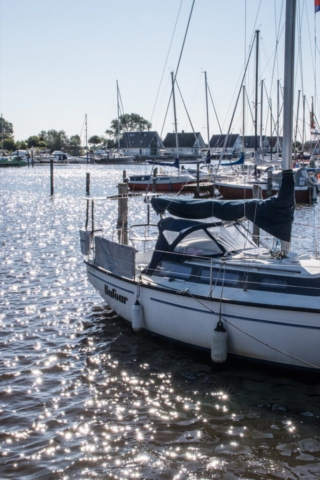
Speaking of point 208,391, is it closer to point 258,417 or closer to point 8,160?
point 258,417

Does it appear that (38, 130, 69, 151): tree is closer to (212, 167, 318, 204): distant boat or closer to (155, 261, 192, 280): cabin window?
(212, 167, 318, 204): distant boat

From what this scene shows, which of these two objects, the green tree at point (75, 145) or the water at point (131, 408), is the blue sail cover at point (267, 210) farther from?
the green tree at point (75, 145)

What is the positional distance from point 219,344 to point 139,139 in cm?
13235

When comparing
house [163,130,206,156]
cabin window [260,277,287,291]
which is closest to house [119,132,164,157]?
house [163,130,206,156]

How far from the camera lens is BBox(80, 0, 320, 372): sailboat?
10.2 meters

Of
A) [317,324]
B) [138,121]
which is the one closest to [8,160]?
[138,121]


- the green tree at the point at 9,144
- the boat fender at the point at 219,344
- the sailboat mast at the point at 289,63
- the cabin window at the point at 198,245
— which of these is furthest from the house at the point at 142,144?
the boat fender at the point at 219,344

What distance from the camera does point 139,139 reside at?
459ft

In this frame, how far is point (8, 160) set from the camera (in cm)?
11462

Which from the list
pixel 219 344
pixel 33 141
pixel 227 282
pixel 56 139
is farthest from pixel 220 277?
pixel 56 139

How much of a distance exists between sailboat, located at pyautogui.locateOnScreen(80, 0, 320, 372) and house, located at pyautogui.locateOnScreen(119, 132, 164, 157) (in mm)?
122916

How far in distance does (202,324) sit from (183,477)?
385cm

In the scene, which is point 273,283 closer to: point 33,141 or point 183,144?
point 183,144

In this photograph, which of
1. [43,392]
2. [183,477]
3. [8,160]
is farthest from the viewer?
[8,160]
